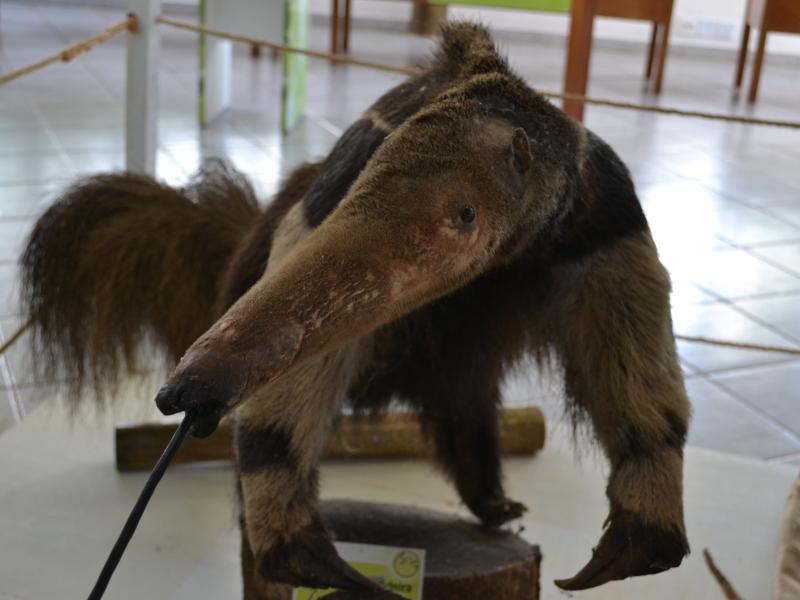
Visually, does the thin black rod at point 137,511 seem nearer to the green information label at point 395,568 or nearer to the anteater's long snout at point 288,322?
the anteater's long snout at point 288,322

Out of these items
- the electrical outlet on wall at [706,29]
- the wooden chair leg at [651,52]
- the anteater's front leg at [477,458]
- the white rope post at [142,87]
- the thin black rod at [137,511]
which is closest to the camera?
the thin black rod at [137,511]

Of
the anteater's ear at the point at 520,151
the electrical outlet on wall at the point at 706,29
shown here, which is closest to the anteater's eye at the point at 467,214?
the anteater's ear at the point at 520,151

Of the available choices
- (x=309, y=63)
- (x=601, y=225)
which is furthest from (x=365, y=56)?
(x=601, y=225)

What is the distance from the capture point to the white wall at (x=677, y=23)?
10078 millimetres

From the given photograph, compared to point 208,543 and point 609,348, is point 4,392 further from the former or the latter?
point 609,348

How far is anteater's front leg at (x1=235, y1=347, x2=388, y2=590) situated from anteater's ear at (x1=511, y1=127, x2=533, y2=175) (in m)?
0.37

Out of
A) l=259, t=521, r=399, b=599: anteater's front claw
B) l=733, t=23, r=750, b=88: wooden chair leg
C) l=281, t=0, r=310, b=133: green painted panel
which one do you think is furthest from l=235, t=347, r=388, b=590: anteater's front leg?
l=733, t=23, r=750, b=88: wooden chair leg

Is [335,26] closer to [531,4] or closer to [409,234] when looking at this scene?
[531,4]

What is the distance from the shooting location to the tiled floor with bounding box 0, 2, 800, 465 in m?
3.52

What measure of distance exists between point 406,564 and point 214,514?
76 cm

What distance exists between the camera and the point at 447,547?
6.70ft

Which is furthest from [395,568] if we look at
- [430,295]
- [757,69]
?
[757,69]

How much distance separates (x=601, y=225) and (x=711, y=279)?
3197mm

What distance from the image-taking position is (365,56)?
885 centimetres
